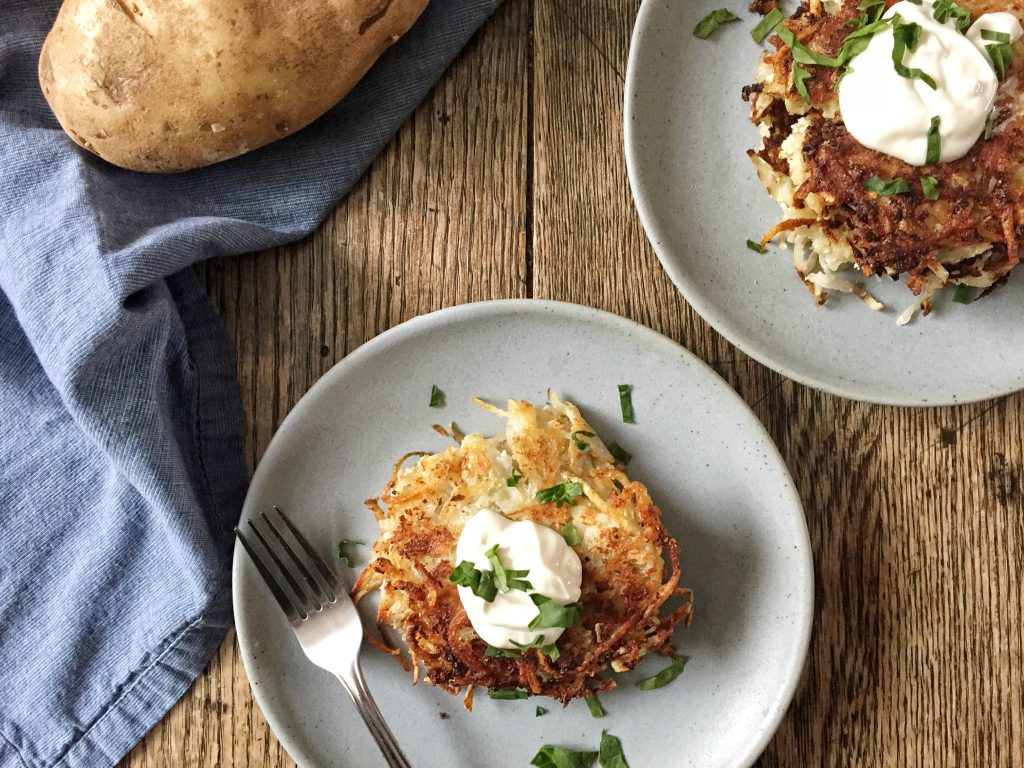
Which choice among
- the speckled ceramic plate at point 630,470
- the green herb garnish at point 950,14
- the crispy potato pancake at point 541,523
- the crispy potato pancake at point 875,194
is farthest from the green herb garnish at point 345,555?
the green herb garnish at point 950,14

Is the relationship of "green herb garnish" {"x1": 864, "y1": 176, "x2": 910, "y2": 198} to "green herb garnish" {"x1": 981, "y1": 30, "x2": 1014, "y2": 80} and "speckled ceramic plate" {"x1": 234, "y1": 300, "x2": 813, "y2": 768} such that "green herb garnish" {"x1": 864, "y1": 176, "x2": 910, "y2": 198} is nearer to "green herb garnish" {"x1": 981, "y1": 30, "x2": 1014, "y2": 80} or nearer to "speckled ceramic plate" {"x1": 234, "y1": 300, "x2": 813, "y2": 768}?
"green herb garnish" {"x1": 981, "y1": 30, "x2": 1014, "y2": 80}

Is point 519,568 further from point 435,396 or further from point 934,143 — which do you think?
point 934,143

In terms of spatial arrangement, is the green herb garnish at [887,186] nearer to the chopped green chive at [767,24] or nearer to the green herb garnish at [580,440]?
the chopped green chive at [767,24]

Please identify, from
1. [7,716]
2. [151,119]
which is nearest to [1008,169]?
[151,119]

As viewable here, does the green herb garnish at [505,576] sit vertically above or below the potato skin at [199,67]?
below

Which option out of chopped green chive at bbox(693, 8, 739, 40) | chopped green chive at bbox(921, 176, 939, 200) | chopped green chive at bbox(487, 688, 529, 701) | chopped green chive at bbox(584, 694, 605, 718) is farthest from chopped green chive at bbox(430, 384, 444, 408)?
chopped green chive at bbox(921, 176, 939, 200)
